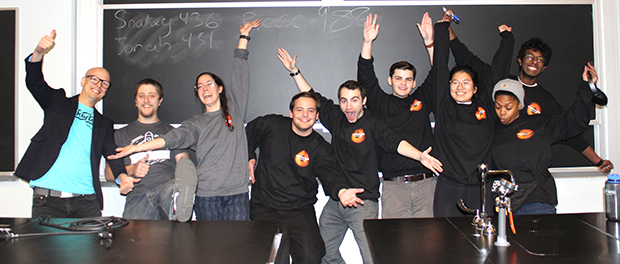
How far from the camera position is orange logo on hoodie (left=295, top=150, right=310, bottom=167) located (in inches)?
113

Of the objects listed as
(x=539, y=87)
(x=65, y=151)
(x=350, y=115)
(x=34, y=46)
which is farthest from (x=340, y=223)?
(x=34, y=46)

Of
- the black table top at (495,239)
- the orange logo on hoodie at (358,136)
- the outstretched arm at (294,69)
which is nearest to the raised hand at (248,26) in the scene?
the outstretched arm at (294,69)

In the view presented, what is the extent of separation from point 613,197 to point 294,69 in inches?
87.7

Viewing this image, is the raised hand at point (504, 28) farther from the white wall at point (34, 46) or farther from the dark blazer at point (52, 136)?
the white wall at point (34, 46)

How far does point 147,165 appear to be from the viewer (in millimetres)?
2609

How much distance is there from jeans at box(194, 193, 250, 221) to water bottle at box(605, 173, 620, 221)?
217 cm

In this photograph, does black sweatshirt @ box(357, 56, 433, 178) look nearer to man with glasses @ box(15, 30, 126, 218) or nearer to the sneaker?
the sneaker

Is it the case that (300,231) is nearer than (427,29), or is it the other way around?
(300,231)

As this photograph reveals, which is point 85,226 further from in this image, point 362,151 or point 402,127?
point 402,127

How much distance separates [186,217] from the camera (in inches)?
79.5

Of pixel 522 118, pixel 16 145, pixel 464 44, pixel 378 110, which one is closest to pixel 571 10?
pixel 464 44

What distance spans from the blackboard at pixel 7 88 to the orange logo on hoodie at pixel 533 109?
13.6ft

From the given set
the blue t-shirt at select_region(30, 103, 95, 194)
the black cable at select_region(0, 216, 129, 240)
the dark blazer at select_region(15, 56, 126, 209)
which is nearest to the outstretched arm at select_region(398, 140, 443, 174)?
the black cable at select_region(0, 216, 129, 240)

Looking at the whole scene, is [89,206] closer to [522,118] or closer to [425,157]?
[425,157]
